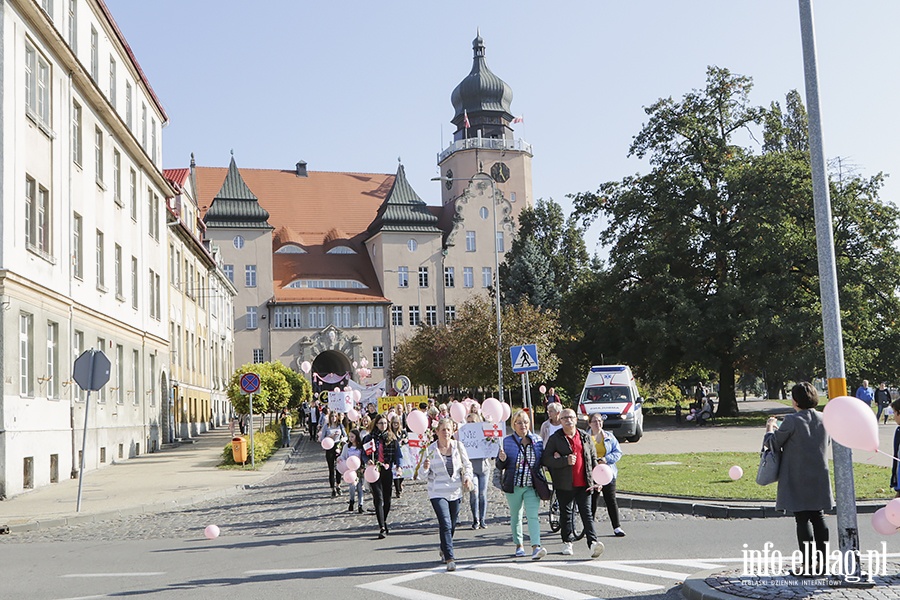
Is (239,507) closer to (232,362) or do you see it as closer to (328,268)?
(232,362)

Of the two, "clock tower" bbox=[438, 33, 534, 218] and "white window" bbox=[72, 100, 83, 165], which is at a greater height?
"clock tower" bbox=[438, 33, 534, 218]

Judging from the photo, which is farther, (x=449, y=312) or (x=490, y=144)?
(x=490, y=144)

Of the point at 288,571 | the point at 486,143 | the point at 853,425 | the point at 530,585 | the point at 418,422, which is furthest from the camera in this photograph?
the point at 486,143

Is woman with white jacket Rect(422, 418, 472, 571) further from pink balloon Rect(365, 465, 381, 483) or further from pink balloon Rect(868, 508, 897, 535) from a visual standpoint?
pink balloon Rect(868, 508, 897, 535)

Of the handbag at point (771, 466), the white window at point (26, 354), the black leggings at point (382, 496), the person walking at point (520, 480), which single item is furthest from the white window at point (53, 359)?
the handbag at point (771, 466)

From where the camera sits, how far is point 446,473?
11.5 m

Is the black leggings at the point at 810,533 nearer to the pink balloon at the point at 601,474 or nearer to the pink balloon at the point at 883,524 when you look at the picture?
the pink balloon at the point at 883,524

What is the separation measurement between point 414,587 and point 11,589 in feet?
13.3

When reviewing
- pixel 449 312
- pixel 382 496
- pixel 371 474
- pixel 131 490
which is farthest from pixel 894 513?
pixel 449 312

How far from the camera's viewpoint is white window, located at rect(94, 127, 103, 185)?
2934 centimetres

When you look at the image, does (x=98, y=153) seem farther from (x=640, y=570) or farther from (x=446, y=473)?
(x=640, y=570)

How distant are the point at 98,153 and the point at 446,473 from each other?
21903mm

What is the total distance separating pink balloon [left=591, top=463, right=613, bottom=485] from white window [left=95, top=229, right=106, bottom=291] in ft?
69.6

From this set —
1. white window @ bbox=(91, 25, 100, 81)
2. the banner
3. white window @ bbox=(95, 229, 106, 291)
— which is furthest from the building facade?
the banner
